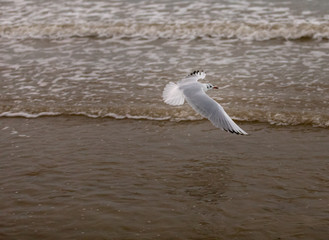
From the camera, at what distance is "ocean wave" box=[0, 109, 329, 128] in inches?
241

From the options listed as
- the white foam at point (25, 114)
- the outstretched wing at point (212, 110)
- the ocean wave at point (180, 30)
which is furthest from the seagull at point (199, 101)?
the ocean wave at point (180, 30)

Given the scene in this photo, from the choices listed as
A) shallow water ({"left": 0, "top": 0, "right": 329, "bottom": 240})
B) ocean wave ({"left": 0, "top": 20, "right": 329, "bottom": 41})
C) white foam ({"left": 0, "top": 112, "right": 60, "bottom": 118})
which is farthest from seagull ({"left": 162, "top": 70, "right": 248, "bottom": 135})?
ocean wave ({"left": 0, "top": 20, "right": 329, "bottom": 41})

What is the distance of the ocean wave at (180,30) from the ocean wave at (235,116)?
3657 mm

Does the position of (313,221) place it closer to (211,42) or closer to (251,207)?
(251,207)

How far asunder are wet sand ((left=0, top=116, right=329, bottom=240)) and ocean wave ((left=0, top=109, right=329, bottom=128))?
13cm

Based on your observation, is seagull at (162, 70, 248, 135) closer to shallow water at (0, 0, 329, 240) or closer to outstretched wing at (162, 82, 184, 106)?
outstretched wing at (162, 82, 184, 106)

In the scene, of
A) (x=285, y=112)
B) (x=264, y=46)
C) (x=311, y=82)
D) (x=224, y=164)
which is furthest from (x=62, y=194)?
(x=264, y=46)

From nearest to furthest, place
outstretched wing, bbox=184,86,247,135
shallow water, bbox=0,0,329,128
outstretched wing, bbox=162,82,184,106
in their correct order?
outstretched wing, bbox=184,86,247,135 → outstretched wing, bbox=162,82,184,106 → shallow water, bbox=0,0,329,128

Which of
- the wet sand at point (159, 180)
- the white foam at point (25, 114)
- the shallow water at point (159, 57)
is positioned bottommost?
the wet sand at point (159, 180)

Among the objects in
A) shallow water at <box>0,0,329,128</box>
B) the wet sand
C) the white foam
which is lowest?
the wet sand

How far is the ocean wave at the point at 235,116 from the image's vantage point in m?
6.11

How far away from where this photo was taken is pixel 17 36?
10859 mm

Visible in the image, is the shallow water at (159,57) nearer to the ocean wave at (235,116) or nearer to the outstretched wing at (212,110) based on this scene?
the ocean wave at (235,116)

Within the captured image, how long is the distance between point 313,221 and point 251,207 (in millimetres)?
480
